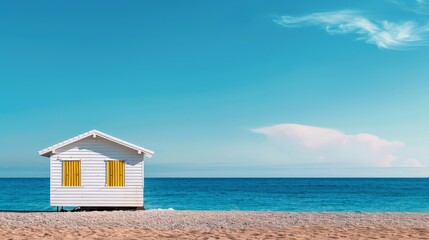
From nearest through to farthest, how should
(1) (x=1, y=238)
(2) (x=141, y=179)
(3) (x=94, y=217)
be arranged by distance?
(1) (x=1, y=238) → (3) (x=94, y=217) → (2) (x=141, y=179)

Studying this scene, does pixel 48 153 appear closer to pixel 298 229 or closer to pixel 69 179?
pixel 69 179

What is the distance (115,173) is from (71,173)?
179 cm

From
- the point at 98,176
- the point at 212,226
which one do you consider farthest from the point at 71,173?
the point at 212,226

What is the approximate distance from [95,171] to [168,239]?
8.80 m

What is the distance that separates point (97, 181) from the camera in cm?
1933

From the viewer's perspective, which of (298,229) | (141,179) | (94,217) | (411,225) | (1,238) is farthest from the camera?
(141,179)

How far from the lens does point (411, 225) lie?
14047 millimetres

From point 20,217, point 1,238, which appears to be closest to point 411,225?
point 1,238

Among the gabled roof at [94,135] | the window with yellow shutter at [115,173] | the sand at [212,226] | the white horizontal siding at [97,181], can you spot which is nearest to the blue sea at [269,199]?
the white horizontal siding at [97,181]

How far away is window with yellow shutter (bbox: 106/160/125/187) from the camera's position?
19312mm

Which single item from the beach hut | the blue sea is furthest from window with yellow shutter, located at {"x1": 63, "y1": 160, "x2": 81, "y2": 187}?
the blue sea

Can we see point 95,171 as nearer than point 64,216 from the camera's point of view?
No

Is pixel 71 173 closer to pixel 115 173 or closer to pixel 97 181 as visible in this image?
pixel 97 181

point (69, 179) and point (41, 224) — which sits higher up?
point (69, 179)
